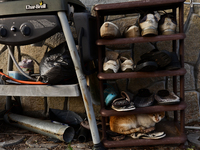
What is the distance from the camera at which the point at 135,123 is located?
145cm

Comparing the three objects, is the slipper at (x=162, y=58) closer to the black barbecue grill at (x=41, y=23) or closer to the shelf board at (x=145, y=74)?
the shelf board at (x=145, y=74)

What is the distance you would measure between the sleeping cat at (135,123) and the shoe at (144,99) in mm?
119

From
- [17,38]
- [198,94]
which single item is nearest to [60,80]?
[17,38]

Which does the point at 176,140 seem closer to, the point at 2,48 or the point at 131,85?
the point at 131,85

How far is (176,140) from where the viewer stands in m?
1.36

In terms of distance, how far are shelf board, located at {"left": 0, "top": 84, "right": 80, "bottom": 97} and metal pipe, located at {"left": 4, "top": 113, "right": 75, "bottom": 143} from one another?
36 centimetres

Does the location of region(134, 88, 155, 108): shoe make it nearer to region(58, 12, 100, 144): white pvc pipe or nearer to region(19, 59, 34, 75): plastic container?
region(58, 12, 100, 144): white pvc pipe

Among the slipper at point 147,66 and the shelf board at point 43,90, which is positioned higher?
the slipper at point 147,66

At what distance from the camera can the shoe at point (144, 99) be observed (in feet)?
4.61

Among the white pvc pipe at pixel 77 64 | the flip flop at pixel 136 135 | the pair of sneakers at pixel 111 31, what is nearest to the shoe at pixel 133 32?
the pair of sneakers at pixel 111 31

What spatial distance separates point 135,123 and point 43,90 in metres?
0.78

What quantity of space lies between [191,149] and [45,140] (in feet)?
4.01

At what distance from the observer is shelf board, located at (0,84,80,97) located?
1.34 m

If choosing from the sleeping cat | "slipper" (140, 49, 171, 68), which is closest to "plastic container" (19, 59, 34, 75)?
the sleeping cat
